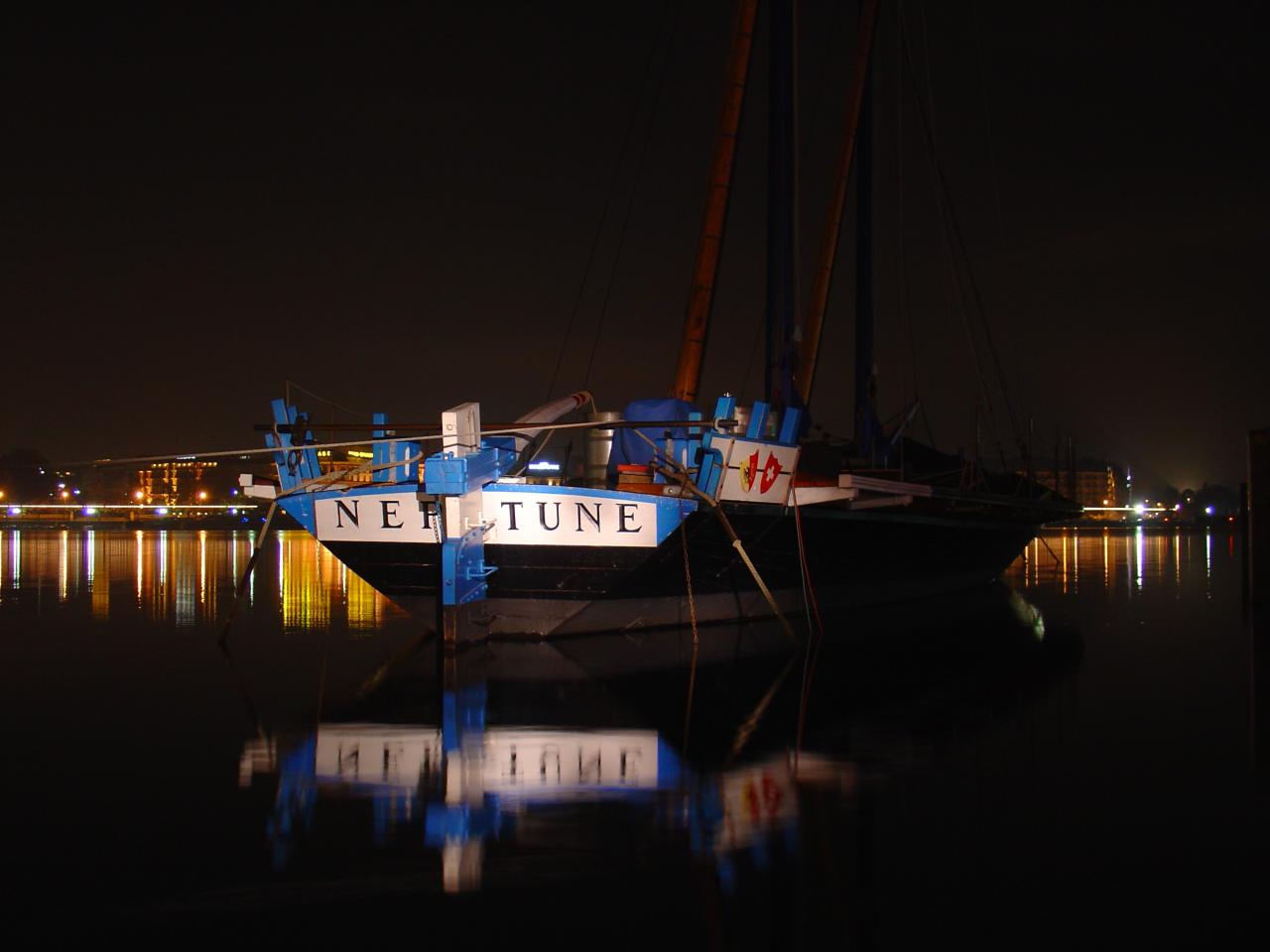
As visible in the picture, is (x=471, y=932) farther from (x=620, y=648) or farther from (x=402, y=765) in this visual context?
(x=620, y=648)

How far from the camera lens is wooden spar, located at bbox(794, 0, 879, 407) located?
25672 mm

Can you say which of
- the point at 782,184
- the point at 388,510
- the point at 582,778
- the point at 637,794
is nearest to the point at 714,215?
the point at 782,184

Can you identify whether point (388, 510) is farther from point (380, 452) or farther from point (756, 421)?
point (756, 421)

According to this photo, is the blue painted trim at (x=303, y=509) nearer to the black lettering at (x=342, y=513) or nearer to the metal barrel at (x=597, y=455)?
the black lettering at (x=342, y=513)

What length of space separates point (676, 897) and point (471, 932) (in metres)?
0.94

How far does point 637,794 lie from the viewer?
7.27 m

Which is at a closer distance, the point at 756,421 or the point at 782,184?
the point at 756,421

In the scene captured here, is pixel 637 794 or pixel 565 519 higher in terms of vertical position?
pixel 565 519

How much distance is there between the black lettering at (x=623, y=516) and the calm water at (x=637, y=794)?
1438 millimetres

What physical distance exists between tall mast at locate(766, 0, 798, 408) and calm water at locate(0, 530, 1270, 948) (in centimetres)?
667

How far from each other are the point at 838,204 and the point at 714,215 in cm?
873

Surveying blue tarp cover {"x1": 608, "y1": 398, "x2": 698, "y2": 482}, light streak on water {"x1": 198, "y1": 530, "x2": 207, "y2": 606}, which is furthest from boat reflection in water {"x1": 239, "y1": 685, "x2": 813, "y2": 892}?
light streak on water {"x1": 198, "y1": 530, "x2": 207, "y2": 606}

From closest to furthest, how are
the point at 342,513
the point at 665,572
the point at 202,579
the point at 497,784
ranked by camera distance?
the point at 497,784 → the point at 342,513 → the point at 665,572 → the point at 202,579

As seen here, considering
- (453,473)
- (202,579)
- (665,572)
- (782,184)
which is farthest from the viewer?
(202,579)
